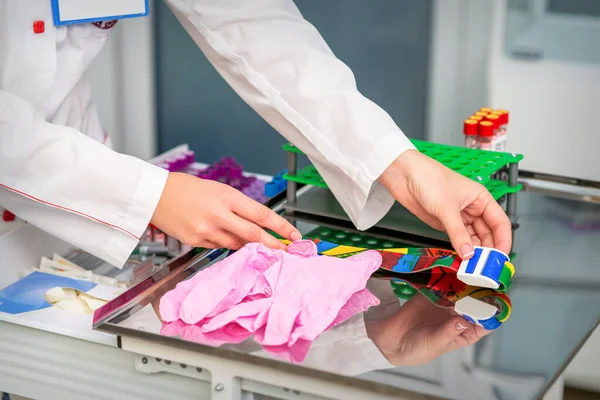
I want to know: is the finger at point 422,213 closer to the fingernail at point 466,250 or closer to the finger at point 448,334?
the fingernail at point 466,250

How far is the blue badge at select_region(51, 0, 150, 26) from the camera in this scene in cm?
142

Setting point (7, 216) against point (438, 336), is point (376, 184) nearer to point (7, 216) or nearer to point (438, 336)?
point (438, 336)

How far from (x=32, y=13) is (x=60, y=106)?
207mm

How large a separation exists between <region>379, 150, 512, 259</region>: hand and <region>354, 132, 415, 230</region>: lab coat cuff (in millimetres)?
18

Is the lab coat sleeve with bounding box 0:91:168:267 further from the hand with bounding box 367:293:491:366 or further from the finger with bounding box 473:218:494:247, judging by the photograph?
the finger with bounding box 473:218:494:247

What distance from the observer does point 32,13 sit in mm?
1378

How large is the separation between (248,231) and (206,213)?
0.23 ft

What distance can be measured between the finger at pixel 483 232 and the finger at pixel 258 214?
317mm

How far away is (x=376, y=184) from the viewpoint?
146 cm

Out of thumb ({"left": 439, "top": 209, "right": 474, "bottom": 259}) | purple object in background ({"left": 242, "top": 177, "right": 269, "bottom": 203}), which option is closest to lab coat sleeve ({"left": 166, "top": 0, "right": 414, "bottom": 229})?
thumb ({"left": 439, "top": 209, "right": 474, "bottom": 259})

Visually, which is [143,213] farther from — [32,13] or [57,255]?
[32,13]

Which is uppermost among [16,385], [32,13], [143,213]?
[32,13]

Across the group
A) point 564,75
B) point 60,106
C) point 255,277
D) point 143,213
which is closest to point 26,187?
point 143,213

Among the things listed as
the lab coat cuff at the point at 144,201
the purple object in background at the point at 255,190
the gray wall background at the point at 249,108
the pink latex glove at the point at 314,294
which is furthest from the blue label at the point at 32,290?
the gray wall background at the point at 249,108
